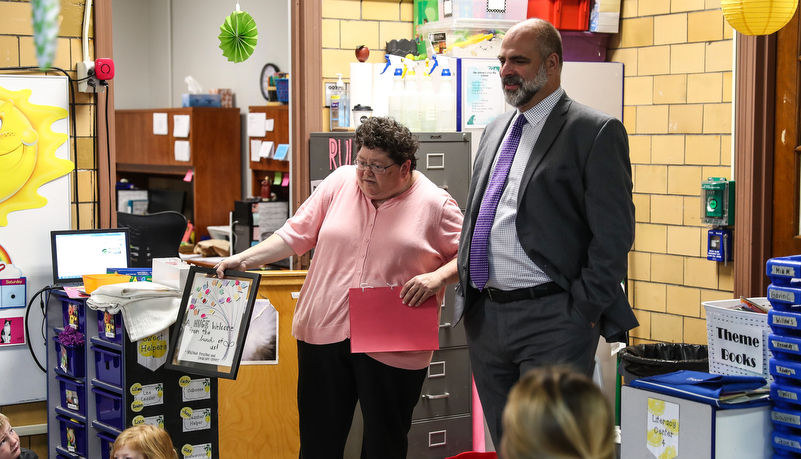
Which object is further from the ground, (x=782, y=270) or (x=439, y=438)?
(x=782, y=270)

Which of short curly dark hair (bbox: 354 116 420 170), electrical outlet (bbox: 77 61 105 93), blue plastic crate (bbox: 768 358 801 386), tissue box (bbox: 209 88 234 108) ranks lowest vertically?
blue plastic crate (bbox: 768 358 801 386)

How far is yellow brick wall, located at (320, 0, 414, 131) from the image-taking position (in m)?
3.84

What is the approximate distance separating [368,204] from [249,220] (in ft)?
11.3

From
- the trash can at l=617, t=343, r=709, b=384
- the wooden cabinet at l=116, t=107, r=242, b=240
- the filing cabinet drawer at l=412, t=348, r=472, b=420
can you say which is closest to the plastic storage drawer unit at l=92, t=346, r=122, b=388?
the filing cabinet drawer at l=412, t=348, r=472, b=420

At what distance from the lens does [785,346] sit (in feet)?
7.34

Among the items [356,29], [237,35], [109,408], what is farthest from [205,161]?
[109,408]

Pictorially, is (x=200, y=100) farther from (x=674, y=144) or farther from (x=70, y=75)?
(x=674, y=144)

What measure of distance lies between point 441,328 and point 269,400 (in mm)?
856

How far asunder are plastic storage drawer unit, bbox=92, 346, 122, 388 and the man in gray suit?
140 cm

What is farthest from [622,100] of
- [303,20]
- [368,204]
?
[368,204]

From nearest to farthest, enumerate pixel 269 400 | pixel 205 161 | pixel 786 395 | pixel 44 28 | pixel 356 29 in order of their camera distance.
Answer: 1. pixel 44 28
2. pixel 786 395
3. pixel 269 400
4. pixel 356 29
5. pixel 205 161

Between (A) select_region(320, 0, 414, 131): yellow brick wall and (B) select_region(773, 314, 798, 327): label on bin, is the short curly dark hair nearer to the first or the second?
(B) select_region(773, 314, 798, 327): label on bin

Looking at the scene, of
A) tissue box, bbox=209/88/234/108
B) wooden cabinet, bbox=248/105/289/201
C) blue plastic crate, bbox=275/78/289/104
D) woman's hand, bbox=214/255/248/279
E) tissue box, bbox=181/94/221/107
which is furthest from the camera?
tissue box, bbox=209/88/234/108

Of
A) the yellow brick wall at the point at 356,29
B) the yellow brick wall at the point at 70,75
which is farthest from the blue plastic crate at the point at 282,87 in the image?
the yellow brick wall at the point at 70,75
